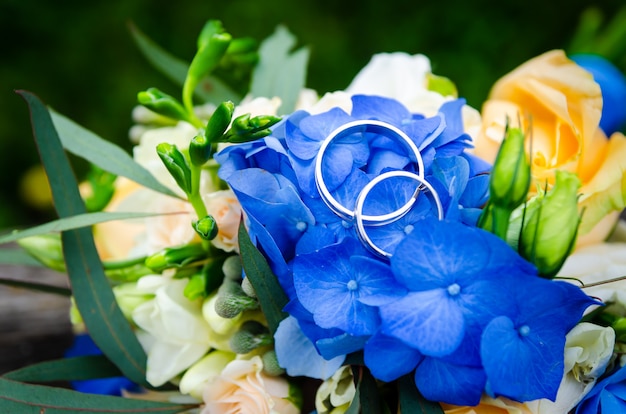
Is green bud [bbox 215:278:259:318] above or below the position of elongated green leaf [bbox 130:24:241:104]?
below

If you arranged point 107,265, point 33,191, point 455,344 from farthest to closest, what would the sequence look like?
1. point 33,191
2. point 107,265
3. point 455,344

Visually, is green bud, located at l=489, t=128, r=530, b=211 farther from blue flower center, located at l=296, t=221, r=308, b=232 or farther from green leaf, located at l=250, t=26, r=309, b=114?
green leaf, located at l=250, t=26, r=309, b=114

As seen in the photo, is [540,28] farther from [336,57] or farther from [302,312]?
[302,312]

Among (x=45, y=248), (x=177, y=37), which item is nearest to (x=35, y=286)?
(x=45, y=248)

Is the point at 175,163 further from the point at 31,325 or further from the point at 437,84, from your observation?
the point at 31,325

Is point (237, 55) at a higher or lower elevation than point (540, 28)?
higher

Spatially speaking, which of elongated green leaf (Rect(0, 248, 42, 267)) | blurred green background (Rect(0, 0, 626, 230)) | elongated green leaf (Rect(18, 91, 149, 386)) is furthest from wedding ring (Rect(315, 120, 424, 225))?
blurred green background (Rect(0, 0, 626, 230))

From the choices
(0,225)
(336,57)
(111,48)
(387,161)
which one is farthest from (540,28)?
(0,225)
